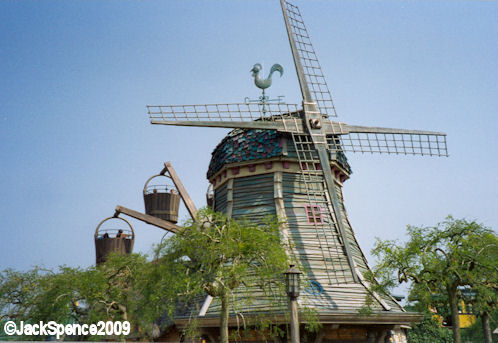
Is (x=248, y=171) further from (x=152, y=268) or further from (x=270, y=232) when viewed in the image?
(x=152, y=268)

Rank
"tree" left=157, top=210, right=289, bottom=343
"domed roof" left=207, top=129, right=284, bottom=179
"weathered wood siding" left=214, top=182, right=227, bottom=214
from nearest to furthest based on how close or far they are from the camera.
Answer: "tree" left=157, top=210, right=289, bottom=343, "domed roof" left=207, top=129, right=284, bottom=179, "weathered wood siding" left=214, top=182, right=227, bottom=214

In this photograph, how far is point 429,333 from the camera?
29.8 metres

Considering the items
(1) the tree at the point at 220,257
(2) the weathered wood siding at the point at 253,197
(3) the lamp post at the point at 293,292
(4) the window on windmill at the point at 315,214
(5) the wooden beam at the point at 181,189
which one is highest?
(5) the wooden beam at the point at 181,189

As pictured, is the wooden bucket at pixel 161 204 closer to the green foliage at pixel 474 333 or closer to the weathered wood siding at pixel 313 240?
the weathered wood siding at pixel 313 240

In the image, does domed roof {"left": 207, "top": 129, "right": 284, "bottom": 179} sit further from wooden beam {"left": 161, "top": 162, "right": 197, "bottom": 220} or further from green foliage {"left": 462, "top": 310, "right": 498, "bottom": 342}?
green foliage {"left": 462, "top": 310, "right": 498, "bottom": 342}

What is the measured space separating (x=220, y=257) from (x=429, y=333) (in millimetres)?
22432

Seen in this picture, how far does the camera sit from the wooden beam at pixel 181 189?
66.3 feet

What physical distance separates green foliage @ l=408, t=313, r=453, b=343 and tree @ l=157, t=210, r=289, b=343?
20.1 meters

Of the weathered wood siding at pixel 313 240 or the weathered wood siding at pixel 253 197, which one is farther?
the weathered wood siding at pixel 253 197

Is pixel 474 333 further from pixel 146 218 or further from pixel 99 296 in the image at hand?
pixel 99 296

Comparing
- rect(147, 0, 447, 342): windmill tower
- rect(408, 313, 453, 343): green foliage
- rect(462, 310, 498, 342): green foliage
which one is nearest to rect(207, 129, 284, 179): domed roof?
rect(147, 0, 447, 342): windmill tower

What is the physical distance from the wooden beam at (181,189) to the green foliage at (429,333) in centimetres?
1677

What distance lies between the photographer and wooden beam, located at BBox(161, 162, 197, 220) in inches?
796

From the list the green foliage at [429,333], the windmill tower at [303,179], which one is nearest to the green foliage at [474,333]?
the green foliage at [429,333]
